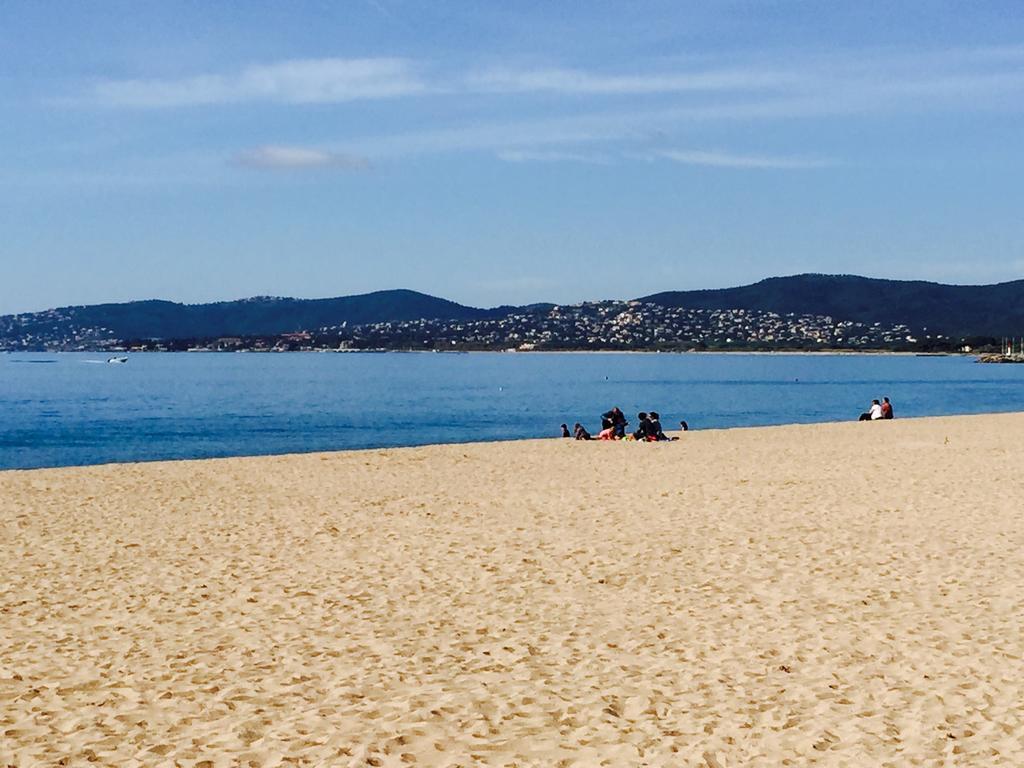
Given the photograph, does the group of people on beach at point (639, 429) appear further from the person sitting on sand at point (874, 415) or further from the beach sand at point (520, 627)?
the person sitting on sand at point (874, 415)

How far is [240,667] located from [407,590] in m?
3.09

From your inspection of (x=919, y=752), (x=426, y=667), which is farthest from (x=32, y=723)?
(x=919, y=752)

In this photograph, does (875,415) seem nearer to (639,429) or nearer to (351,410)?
(639,429)

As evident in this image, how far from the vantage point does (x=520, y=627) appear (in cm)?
984

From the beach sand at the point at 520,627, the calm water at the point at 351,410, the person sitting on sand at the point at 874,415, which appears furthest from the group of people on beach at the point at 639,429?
the person sitting on sand at the point at 874,415

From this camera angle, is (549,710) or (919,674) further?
(919,674)

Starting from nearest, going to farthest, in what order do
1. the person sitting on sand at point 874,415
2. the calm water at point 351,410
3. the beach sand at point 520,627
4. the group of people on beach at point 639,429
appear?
the beach sand at point 520,627 → the group of people on beach at point 639,429 → the person sitting on sand at point 874,415 → the calm water at point 351,410

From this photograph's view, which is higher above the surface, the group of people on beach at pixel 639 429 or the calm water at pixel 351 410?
the group of people on beach at pixel 639 429

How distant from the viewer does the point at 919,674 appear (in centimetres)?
824

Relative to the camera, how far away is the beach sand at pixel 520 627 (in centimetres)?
689

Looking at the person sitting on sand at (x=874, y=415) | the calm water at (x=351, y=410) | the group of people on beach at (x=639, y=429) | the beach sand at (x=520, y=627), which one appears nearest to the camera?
the beach sand at (x=520, y=627)

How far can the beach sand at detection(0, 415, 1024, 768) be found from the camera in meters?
6.89

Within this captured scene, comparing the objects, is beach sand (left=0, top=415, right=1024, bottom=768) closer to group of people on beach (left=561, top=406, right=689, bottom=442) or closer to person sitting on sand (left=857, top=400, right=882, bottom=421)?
group of people on beach (left=561, top=406, right=689, bottom=442)

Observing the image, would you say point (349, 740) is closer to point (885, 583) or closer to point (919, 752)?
point (919, 752)
